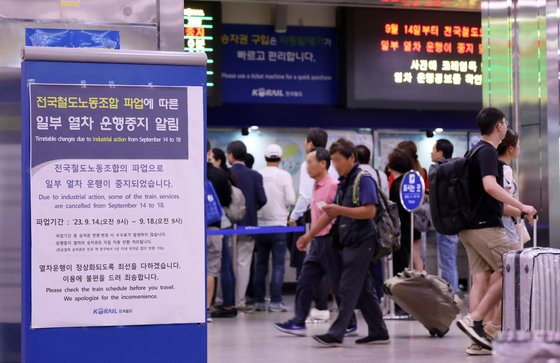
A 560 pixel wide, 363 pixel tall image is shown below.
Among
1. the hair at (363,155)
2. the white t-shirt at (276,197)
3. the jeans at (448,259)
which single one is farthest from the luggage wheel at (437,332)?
the white t-shirt at (276,197)

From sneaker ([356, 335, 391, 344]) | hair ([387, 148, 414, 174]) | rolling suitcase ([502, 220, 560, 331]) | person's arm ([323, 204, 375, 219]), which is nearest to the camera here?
rolling suitcase ([502, 220, 560, 331])

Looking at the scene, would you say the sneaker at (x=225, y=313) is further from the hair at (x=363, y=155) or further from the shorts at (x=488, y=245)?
the shorts at (x=488, y=245)

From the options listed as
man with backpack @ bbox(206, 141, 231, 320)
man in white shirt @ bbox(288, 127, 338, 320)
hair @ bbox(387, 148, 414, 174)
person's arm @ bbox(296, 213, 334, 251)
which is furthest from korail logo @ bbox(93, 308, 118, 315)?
hair @ bbox(387, 148, 414, 174)

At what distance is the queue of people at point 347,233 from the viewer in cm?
666

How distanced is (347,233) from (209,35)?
4.22m

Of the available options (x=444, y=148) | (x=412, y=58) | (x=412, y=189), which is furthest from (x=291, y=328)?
(x=412, y=58)

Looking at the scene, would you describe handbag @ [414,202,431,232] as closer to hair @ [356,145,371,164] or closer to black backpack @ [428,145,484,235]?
hair @ [356,145,371,164]

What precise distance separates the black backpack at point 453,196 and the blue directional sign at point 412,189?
7.43 feet

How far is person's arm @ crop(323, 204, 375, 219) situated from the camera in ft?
Result: 23.4

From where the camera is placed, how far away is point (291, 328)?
8.03 m

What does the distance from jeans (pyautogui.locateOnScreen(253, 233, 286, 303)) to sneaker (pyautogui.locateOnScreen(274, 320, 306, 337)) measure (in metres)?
2.06

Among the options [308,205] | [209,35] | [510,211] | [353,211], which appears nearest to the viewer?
[510,211]

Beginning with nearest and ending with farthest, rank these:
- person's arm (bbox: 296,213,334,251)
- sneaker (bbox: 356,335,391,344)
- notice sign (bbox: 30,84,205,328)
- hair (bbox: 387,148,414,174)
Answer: notice sign (bbox: 30,84,205,328) < person's arm (bbox: 296,213,334,251) < sneaker (bbox: 356,335,391,344) < hair (bbox: 387,148,414,174)

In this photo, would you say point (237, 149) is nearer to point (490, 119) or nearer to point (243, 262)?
point (243, 262)
